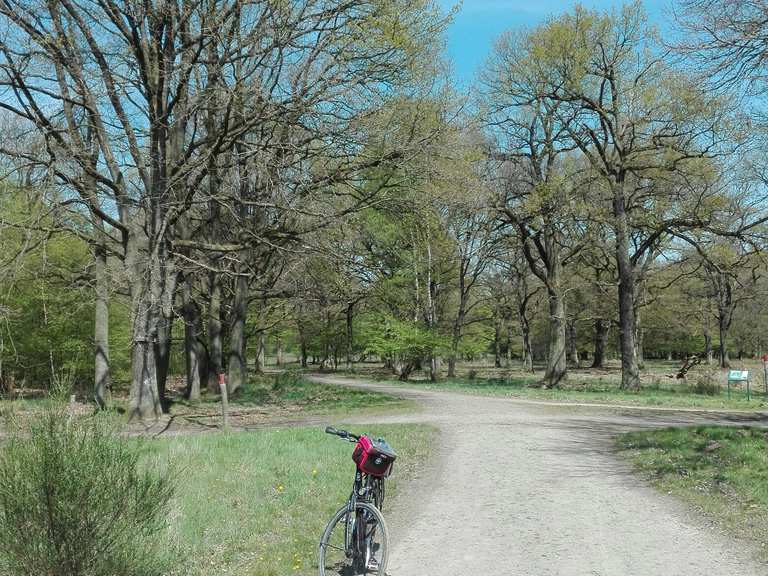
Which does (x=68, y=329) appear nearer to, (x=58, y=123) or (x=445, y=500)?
(x=58, y=123)

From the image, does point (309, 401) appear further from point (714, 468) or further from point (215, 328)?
point (714, 468)

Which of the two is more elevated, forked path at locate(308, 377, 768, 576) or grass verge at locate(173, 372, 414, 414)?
forked path at locate(308, 377, 768, 576)

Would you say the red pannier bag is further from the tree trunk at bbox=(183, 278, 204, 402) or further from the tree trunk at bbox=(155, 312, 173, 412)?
the tree trunk at bbox=(183, 278, 204, 402)

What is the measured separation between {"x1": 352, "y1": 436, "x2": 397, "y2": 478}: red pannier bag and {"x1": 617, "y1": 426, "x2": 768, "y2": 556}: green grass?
3641 mm

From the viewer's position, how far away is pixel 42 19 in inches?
600

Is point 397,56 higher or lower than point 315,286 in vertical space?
higher

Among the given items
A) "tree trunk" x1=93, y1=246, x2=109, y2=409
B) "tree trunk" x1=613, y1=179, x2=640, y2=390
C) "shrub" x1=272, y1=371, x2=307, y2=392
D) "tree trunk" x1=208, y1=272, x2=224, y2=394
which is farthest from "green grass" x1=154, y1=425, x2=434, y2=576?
"tree trunk" x1=613, y1=179, x2=640, y2=390

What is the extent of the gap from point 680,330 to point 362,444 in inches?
2401

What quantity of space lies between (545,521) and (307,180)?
1154 centimetres

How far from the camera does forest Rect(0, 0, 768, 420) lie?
49.9ft

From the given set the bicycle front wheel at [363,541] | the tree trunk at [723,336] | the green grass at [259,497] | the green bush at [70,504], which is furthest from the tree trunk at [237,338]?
the tree trunk at [723,336]

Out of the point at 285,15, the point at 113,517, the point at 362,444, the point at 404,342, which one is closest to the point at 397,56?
the point at 285,15

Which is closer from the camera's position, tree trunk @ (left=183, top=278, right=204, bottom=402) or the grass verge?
the grass verge

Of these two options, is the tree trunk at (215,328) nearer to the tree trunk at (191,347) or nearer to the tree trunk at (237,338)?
the tree trunk at (237,338)
